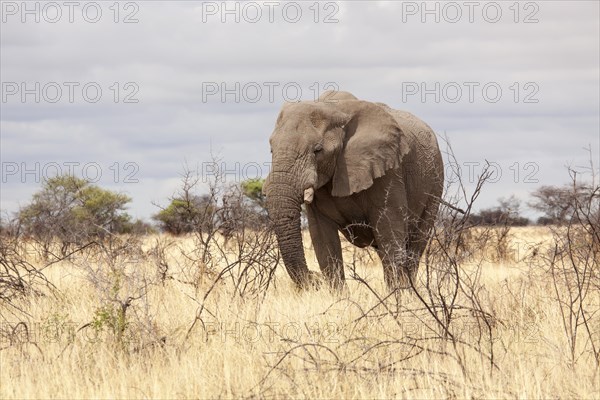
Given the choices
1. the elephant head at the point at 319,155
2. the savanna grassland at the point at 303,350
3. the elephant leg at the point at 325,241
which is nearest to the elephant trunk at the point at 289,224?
the elephant head at the point at 319,155

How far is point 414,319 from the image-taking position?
8.38 m

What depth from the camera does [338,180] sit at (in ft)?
37.9

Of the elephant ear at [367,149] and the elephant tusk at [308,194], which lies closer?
the elephant tusk at [308,194]

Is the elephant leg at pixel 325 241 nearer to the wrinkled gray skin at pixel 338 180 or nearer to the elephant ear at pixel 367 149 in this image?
the wrinkled gray skin at pixel 338 180

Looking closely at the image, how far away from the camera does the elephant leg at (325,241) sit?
462 inches

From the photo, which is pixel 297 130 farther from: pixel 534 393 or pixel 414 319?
pixel 534 393

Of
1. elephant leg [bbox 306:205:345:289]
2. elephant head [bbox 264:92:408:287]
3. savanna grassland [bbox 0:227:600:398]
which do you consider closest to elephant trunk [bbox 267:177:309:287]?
elephant head [bbox 264:92:408:287]

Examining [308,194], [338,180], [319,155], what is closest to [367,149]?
[338,180]

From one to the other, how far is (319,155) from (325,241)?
113 centimetres

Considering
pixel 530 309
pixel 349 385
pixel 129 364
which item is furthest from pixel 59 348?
pixel 530 309

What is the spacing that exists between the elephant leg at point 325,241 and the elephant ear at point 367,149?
1.89 ft

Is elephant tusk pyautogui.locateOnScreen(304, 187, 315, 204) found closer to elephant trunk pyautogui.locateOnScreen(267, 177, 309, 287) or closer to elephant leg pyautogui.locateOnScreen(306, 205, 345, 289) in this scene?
elephant trunk pyautogui.locateOnScreen(267, 177, 309, 287)

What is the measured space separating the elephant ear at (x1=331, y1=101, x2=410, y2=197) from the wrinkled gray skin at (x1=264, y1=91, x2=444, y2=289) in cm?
1

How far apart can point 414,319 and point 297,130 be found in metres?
3.41
